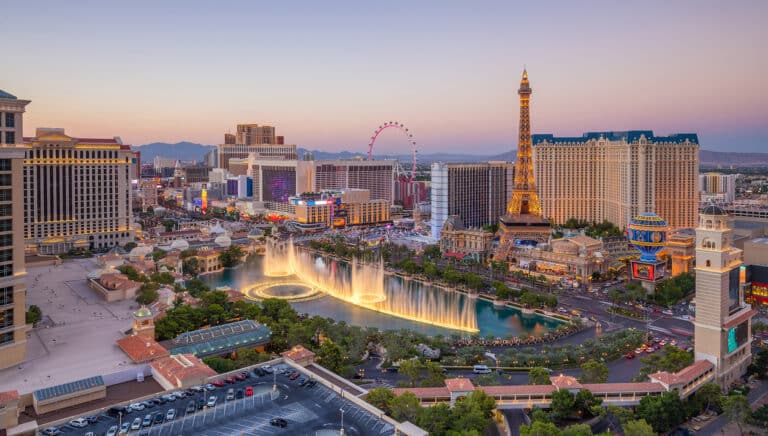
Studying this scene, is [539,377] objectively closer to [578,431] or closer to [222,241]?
[578,431]

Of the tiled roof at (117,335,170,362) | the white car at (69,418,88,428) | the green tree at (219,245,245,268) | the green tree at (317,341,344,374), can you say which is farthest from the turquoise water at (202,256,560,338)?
the white car at (69,418,88,428)

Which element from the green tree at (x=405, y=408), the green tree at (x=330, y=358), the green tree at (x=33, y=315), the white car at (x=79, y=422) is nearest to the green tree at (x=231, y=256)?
the green tree at (x=33, y=315)

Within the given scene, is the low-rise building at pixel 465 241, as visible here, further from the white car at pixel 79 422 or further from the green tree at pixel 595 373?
the white car at pixel 79 422

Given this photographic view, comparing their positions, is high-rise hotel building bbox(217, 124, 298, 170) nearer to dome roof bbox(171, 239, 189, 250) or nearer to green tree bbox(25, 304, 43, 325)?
dome roof bbox(171, 239, 189, 250)

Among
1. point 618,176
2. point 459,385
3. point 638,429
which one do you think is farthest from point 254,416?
point 618,176

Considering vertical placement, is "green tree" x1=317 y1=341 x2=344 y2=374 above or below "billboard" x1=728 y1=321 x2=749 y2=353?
below

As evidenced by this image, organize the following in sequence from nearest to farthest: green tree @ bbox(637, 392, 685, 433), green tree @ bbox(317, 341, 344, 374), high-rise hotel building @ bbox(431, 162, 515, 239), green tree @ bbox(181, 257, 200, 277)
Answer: green tree @ bbox(637, 392, 685, 433) → green tree @ bbox(317, 341, 344, 374) → green tree @ bbox(181, 257, 200, 277) → high-rise hotel building @ bbox(431, 162, 515, 239)
